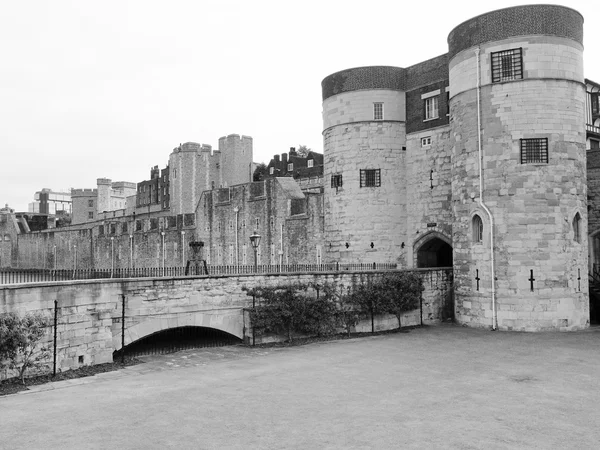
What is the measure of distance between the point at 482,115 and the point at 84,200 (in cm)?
7562

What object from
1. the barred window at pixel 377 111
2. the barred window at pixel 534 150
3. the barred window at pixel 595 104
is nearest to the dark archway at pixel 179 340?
the barred window at pixel 534 150

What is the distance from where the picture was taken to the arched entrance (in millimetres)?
25928

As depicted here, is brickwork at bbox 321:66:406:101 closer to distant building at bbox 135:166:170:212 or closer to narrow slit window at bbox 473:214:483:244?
narrow slit window at bbox 473:214:483:244

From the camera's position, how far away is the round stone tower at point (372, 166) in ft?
88.0

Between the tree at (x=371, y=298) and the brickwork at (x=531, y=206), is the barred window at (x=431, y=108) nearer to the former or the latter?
the brickwork at (x=531, y=206)

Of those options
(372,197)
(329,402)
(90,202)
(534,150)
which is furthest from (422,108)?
(90,202)

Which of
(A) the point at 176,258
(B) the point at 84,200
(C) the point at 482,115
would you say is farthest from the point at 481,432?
(B) the point at 84,200

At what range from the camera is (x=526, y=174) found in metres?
20.0

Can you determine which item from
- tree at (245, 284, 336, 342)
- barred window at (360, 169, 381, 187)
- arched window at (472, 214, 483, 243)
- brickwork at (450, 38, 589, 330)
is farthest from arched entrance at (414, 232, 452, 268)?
tree at (245, 284, 336, 342)

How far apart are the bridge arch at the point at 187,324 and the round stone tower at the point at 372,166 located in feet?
34.4

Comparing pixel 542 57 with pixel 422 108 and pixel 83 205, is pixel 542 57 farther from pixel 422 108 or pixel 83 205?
pixel 83 205

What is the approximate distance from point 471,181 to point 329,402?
42.1ft

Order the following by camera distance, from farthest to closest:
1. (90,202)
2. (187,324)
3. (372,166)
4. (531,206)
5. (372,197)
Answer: (90,202), (372,166), (372,197), (531,206), (187,324)

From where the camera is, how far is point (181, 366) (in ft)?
48.0
